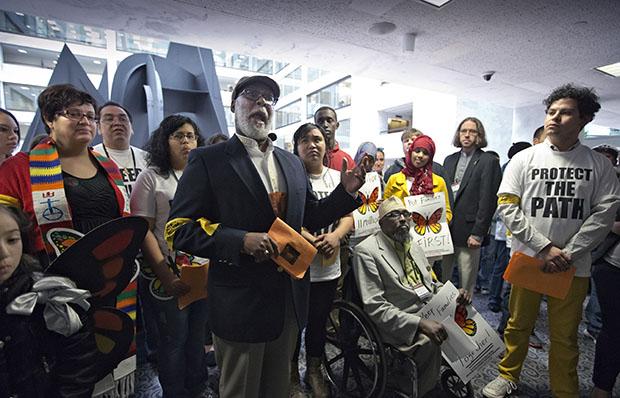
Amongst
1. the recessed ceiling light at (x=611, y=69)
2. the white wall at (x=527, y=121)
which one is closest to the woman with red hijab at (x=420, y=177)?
the recessed ceiling light at (x=611, y=69)

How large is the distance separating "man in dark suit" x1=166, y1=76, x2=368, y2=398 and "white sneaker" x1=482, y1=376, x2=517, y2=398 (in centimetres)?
170

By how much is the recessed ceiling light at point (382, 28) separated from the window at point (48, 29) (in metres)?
13.9

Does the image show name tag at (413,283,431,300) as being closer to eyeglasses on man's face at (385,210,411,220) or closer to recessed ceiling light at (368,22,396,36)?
eyeglasses on man's face at (385,210,411,220)

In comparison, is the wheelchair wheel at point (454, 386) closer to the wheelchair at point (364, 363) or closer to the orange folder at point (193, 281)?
the wheelchair at point (364, 363)

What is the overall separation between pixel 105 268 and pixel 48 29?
17916 mm

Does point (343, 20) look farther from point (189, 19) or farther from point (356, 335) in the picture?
point (356, 335)

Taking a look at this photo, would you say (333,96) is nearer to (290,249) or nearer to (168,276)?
(168,276)

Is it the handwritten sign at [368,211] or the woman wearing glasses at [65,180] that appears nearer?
the woman wearing glasses at [65,180]

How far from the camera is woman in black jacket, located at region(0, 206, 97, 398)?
1.02 meters

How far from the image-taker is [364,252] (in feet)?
7.11

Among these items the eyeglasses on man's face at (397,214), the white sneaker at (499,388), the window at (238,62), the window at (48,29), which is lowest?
the white sneaker at (499,388)

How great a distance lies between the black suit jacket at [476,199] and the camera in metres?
2.89

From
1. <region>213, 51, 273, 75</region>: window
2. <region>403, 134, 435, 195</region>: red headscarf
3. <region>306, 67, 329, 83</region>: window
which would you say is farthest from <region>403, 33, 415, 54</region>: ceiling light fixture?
<region>213, 51, 273, 75</region>: window

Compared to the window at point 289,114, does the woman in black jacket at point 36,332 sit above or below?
below
